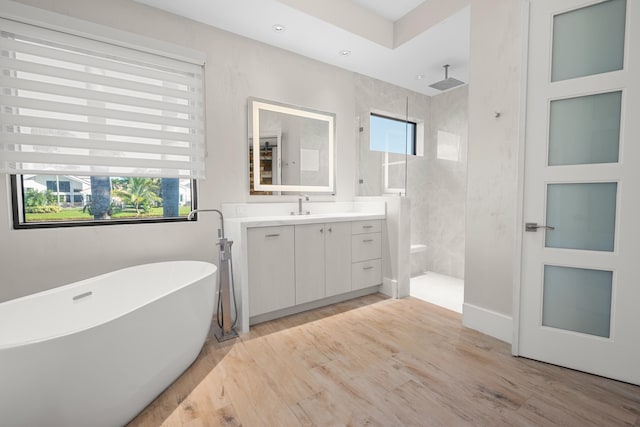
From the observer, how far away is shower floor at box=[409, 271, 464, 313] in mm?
3062

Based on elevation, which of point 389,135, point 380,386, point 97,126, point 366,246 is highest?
point 389,135

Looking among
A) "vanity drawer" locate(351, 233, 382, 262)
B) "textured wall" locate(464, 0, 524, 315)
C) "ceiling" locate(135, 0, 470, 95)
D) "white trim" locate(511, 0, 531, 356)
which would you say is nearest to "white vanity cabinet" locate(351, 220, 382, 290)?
"vanity drawer" locate(351, 233, 382, 262)

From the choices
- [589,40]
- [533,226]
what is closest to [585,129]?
[589,40]

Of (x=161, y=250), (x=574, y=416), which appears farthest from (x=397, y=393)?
(x=161, y=250)

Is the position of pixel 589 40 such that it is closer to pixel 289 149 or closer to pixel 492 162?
pixel 492 162

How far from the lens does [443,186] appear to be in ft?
13.8

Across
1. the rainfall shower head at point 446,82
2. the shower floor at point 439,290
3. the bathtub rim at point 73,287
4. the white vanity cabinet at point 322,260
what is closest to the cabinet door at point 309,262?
the white vanity cabinet at point 322,260

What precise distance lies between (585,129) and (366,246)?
1.96m

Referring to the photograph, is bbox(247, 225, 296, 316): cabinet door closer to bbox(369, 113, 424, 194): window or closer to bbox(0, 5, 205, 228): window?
bbox(0, 5, 205, 228): window

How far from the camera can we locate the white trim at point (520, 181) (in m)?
1.94

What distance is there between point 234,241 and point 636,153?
8.92 ft

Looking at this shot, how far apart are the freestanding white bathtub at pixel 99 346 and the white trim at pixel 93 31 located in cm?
172

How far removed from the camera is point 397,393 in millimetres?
1644

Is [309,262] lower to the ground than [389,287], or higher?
higher
